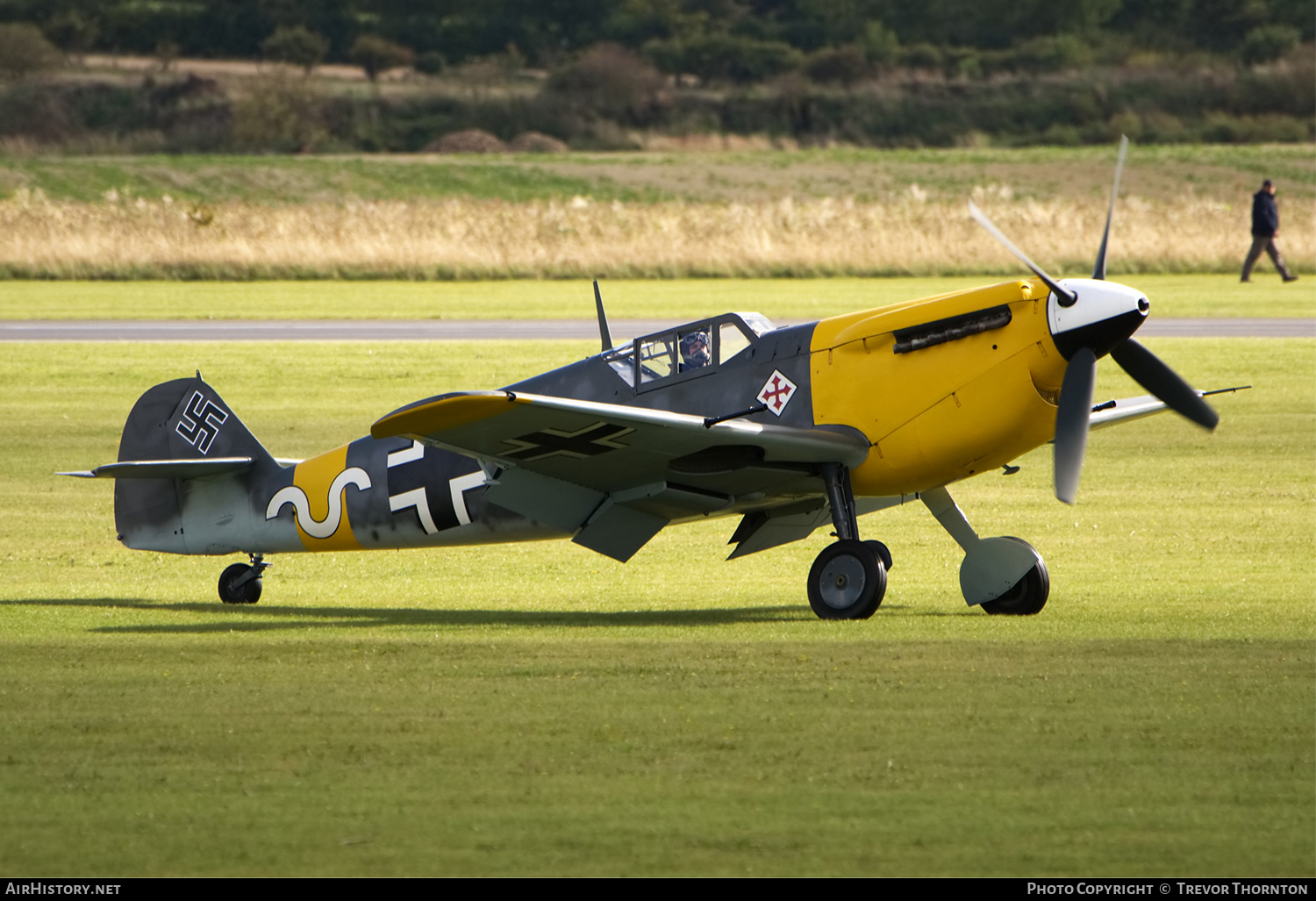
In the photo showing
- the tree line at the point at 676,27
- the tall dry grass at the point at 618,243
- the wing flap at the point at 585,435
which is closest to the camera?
the wing flap at the point at 585,435

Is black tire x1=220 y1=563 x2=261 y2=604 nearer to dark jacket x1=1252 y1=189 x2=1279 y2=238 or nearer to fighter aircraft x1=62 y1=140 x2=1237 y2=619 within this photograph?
fighter aircraft x1=62 y1=140 x2=1237 y2=619

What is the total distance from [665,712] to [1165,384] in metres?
4.42

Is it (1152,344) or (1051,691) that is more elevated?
(1051,691)

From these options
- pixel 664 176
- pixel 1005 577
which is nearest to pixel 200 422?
pixel 1005 577

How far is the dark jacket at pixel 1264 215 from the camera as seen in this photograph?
3553cm

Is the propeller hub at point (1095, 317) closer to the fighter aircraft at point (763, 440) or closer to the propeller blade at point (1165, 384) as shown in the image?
the fighter aircraft at point (763, 440)

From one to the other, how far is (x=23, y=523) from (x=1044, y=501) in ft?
30.1

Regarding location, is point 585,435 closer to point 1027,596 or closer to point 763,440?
point 763,440

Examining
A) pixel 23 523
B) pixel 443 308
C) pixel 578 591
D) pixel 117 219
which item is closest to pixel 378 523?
pixel 578 591

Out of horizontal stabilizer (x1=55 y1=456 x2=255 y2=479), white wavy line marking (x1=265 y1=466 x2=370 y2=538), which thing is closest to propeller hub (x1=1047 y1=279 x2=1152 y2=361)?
white wavy line marking (x1=265 y1=466 x2=370 y2=538)

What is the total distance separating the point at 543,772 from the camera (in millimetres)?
6637

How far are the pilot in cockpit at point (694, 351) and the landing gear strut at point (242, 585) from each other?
333cm

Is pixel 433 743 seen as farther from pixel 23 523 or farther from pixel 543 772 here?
pixel 23 523

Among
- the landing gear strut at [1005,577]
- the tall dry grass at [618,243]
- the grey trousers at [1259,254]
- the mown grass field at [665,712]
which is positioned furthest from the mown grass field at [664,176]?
the landing gear strut at [1005,577]
